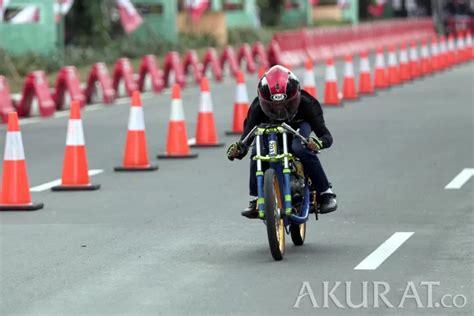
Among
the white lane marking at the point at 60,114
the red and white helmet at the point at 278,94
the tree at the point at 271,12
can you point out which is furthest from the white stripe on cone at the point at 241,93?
the tree at the point at 271,12

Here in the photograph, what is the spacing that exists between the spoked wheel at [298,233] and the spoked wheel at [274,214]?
41cm

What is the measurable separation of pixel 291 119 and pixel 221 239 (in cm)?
117

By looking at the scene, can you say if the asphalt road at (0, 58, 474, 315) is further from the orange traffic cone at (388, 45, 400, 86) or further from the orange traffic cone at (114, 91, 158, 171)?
the orange traffic cone at (388, 45, 400, 86)

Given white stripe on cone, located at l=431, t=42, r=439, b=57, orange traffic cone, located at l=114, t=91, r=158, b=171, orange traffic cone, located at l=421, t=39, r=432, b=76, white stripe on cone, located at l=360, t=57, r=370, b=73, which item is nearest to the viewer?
orange traffic cone, located at l=114, t=91, r=158, b=171

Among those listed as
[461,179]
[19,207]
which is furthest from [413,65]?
[19,207]

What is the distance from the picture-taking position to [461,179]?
52.1 ft

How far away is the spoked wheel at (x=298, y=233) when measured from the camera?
11.3 meters

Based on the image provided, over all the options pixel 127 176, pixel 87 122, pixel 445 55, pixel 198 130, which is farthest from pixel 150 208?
pixel 445 55

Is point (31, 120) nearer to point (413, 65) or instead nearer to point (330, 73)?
point (330, 73)

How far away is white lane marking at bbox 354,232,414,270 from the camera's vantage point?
412 inches

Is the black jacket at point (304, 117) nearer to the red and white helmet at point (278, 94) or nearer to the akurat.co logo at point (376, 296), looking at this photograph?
the red and white helmet at point (278, 94)

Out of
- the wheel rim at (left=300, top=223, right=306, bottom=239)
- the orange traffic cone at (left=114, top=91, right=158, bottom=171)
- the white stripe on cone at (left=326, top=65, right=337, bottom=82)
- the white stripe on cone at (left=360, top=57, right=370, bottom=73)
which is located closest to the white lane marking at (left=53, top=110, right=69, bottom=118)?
the white stripe on cone at (left=326, top=65, right=337, bottom=82)

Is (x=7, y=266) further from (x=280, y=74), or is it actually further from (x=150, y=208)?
(x=150, y=208)

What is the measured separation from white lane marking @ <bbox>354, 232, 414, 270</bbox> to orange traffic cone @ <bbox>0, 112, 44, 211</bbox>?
11.9 ft
